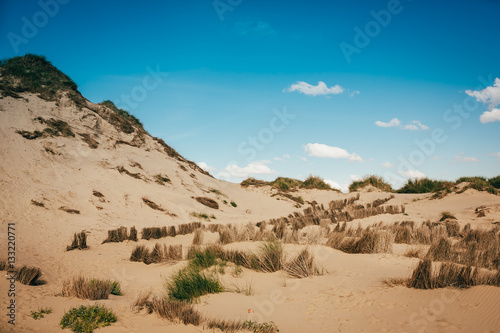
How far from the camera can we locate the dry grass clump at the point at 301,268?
4.57m

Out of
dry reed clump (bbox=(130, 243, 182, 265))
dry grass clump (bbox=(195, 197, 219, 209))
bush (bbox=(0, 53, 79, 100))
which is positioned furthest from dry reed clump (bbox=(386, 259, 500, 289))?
bush (bbox=(0, 53, 79, 100))

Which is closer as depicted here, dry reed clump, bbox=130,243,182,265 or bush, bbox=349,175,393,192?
dry reed clump, bbox=130,243,182,265

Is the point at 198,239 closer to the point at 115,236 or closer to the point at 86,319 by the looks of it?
the point at 115,236

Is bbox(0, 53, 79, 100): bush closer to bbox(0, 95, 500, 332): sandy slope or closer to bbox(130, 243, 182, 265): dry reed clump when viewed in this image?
bbox(0, 95, 500, 332): sandy slope

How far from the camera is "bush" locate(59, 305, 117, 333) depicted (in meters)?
2.77

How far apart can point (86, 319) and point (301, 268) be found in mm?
3170

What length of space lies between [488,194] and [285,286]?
15.3 m

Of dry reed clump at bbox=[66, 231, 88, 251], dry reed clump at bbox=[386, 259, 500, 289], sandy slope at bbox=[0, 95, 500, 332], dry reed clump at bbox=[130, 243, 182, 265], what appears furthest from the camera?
dry reed clump at bbox=[66, 231, 88, 251]

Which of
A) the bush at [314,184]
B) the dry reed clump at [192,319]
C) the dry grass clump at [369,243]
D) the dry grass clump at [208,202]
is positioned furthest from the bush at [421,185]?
the dry reed clump at [192,319]

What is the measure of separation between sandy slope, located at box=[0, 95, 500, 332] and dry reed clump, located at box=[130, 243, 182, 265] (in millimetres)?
209

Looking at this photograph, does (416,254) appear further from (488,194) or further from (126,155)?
(126,155)

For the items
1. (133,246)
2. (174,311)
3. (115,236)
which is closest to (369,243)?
(174,311)

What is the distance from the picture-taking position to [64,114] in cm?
1554

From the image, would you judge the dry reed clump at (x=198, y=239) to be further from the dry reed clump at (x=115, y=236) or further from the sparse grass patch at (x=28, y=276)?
the sparse grass patch at (x=28, y=276)
